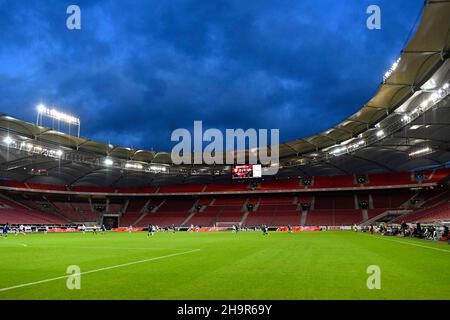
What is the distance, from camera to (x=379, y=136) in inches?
1841

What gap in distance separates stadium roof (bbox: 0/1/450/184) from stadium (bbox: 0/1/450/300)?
0.63 feet

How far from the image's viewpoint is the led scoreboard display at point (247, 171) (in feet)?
208

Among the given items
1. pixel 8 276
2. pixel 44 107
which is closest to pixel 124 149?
pixel 44 107

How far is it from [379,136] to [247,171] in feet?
83.3

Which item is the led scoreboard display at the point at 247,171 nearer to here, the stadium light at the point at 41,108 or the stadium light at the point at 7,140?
the stadium light at the point at 41,108

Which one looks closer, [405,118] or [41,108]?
[405,118]

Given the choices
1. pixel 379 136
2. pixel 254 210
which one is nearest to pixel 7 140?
pixel 254 210

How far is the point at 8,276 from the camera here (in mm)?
9281

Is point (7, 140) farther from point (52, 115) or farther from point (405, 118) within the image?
point (405, 118)

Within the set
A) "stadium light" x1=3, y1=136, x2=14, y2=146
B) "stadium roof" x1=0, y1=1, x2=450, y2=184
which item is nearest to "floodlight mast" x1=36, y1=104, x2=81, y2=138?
"stadium roof" x1=0, y1=1, x2=450, y2=184

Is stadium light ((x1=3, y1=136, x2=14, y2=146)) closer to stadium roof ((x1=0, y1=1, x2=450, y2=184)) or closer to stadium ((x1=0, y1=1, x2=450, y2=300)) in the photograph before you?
stadium ((x1=0, y1=1, x2=450, y2=300))

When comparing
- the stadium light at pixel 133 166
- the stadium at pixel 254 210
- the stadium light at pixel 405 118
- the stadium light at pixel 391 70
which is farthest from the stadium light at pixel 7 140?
the stadium light at pixel 405 118
